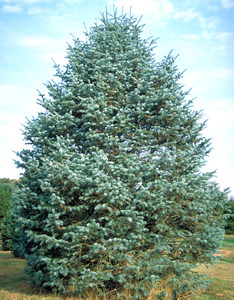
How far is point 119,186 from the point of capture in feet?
18.9

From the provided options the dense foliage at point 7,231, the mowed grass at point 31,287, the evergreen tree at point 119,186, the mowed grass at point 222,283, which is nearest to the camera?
the evergreen tree at point 119,186

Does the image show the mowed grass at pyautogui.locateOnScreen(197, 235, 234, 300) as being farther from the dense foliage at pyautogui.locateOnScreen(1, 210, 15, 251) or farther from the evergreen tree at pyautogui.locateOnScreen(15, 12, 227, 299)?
the dense foliage at pyautogui.locateOnScreen(1, 210, 15, 251)

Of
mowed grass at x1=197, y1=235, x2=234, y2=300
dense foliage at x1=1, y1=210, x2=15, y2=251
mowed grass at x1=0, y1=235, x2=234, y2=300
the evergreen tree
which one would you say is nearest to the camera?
the evergreen tree

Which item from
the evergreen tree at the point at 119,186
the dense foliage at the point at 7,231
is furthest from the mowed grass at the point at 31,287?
the dense foliage at the point at 7,231

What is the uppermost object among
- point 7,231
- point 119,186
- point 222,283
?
point 119,186

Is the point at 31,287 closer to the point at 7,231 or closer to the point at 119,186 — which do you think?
the point at 119,186

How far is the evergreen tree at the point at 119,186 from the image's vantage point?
597 centimetres

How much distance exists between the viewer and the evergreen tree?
5.97 metres

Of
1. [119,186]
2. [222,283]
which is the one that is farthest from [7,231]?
[119,186]

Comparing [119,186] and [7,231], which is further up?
[119,186]

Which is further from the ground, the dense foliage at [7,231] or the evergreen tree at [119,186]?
the evergreen tree at [119,186]

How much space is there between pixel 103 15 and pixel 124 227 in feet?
21.7

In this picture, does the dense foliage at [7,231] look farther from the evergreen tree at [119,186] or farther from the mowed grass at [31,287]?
the evergreen tree at [119,186]

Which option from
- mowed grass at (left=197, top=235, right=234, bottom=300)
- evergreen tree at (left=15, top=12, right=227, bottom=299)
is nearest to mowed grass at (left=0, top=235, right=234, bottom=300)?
mowed grass at (left=197, top=235, right=234, bottom=300)
